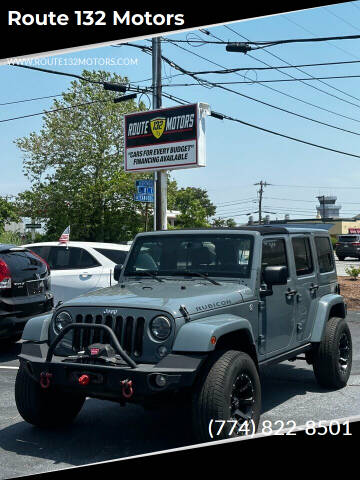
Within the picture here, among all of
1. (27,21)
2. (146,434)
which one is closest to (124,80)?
(27,21)

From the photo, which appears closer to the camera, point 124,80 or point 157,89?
point 157,89

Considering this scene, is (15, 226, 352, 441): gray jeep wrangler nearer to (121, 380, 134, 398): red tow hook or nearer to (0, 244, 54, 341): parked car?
(121, 380, 134, 398): red tow hook

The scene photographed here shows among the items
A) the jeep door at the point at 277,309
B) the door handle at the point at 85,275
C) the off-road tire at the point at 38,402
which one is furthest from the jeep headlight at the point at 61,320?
the door handle at the point at 85,275

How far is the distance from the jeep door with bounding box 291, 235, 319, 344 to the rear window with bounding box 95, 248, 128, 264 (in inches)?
180

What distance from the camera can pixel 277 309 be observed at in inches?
229

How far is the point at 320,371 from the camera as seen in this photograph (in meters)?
6.62

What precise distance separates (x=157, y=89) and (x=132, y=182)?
12.8 meters

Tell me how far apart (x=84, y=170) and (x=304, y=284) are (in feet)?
89.6

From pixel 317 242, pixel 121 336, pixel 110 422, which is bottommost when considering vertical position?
pixel 110 422

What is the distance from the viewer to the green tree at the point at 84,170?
3086 centimetres

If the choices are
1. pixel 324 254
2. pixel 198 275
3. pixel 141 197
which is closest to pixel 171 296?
pixel 198 275

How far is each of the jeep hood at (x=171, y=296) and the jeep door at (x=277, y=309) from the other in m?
0.41

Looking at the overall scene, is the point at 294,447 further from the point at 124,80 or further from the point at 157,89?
the point at 124,80

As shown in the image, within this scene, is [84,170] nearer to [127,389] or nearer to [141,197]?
[141,197]
